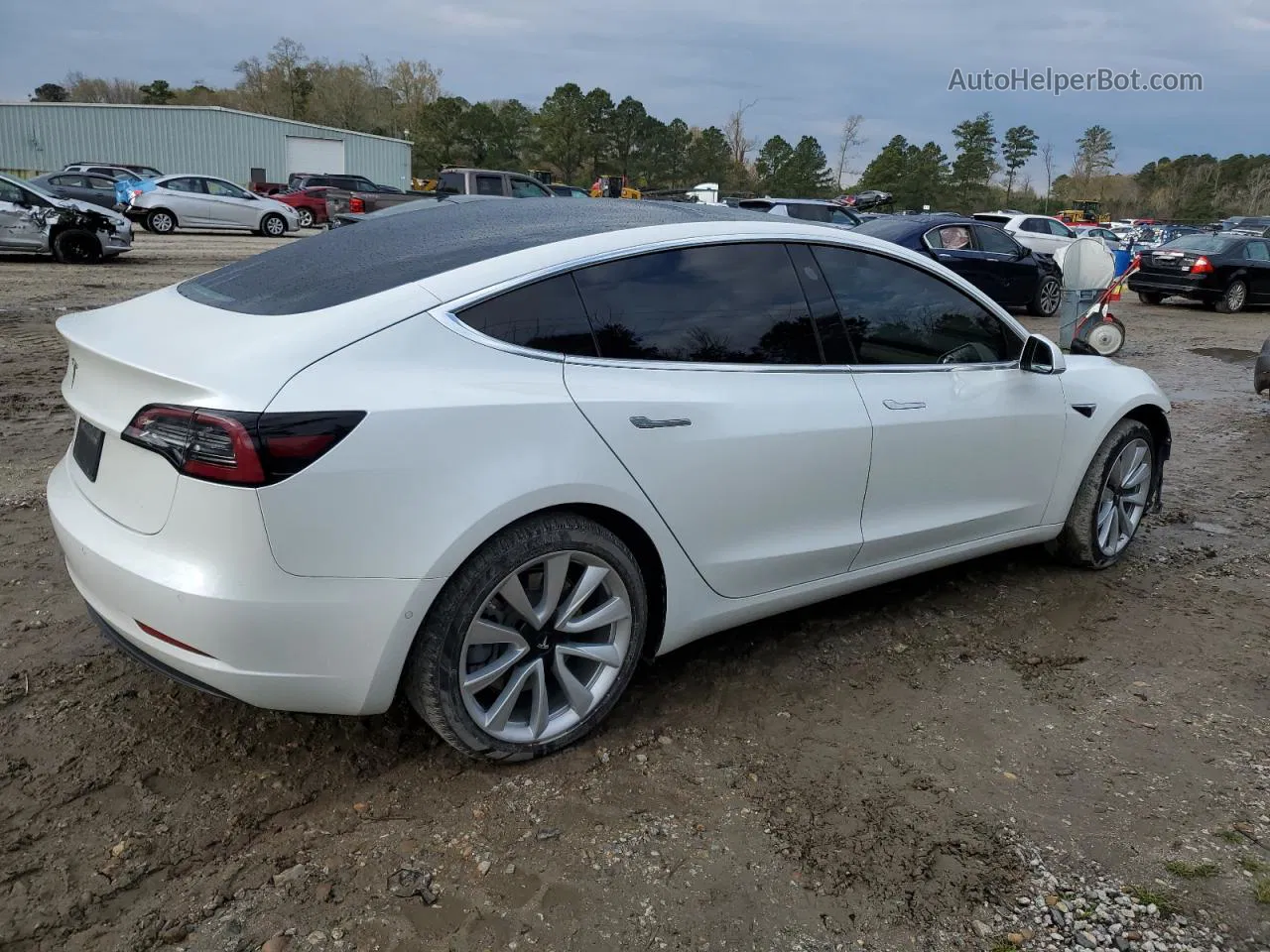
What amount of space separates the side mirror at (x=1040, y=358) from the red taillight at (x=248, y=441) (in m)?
2.81

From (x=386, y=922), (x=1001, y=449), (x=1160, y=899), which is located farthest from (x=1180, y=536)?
(x=386, y=922)

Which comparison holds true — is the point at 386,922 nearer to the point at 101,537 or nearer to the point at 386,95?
the point at 101,537

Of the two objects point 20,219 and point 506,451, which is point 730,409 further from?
point 20,219

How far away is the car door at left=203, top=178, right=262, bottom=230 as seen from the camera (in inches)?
1029

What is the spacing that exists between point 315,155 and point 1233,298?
49.9 meters

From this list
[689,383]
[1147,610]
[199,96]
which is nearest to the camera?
[689,383]

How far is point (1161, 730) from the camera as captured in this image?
130 inches

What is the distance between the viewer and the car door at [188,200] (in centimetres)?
2550

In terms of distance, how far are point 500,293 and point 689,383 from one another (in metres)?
0.65

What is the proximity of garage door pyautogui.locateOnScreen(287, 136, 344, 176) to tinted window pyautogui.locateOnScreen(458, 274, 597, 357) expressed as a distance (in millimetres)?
57347

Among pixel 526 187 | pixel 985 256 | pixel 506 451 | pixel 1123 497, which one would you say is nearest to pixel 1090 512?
pixel 1123 497

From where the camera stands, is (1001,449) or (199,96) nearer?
(1001,449)

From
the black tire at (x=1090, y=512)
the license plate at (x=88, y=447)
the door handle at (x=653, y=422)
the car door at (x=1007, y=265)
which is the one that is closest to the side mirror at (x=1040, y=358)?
the black tire at (x=1090, y=512)

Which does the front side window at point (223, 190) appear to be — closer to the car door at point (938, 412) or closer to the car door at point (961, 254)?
the car door at point (961, 254)
